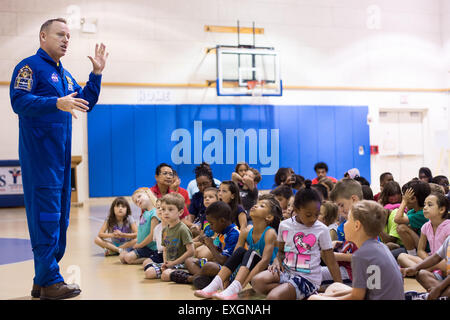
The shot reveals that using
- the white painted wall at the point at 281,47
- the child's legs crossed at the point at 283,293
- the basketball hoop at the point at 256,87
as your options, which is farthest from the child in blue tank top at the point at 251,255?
the white painted wall at the point at 281,47

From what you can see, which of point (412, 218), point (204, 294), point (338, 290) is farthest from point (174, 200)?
point (412, 218)

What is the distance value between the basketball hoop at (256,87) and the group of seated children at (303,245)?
8.19m

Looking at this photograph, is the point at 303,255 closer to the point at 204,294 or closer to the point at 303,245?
the point at 303,245

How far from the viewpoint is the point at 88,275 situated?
14.7ft

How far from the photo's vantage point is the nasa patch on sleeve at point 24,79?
333cm

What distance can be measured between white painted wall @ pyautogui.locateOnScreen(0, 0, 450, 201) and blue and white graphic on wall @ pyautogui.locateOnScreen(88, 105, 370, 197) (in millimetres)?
321

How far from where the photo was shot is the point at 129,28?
1336 centimetres

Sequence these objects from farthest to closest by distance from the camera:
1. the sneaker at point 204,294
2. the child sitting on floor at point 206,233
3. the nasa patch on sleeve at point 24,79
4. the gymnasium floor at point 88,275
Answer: the child sitting on floor at point 206,233 → the gymnasium floor at point 88,275 → the sneaker at point 204,294 → the nasa patch on sleeve at point 24,79

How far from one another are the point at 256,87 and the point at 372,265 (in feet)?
38.6

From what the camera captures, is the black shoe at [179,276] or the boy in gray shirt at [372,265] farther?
Answer: the black shoe at [179,276]

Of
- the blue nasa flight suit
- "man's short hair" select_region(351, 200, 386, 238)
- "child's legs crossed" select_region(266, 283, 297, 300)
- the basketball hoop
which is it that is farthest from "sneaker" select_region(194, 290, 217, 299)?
the basketball hoop

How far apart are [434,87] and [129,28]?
32.4 feet

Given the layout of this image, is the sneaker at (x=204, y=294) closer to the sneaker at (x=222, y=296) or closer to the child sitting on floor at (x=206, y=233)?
the sneaker at (x=222, y=296)

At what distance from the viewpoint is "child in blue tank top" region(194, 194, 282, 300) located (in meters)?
3.48
